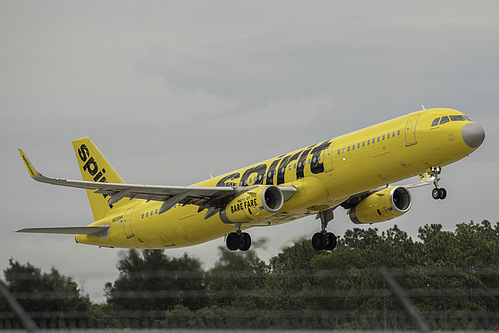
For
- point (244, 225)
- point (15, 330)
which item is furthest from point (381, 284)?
point (15, 330)

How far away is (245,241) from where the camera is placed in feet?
116

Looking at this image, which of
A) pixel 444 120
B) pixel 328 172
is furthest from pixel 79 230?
pixel 444 120

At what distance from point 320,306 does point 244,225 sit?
565 centimetres

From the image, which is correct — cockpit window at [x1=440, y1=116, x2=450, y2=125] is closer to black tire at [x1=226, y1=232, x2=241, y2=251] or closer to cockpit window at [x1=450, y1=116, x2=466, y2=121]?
cockpit window at [x1=450, y1=116, x2=466, y2=121]

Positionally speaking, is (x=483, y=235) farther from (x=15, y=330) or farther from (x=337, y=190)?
(x=15, y=330)

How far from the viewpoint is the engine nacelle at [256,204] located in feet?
109

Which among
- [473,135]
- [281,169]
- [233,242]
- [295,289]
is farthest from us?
[295,289]

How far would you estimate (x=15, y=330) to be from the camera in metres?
14.6

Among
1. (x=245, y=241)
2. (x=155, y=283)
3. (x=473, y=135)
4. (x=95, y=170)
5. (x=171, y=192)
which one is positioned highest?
(x=95, y=170)

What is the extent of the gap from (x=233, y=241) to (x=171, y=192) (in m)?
3.47

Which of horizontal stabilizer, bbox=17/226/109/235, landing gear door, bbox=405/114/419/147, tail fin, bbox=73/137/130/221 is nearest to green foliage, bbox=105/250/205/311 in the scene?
landing gear door, bbox=405/114/419/147

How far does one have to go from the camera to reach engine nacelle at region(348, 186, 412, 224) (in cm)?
3706

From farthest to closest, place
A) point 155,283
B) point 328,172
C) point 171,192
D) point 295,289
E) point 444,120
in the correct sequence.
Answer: point 295,289 < point 171,192 < point 328,172 < point 444,120 < point 155,283

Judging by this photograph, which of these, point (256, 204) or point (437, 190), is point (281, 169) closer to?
point (256, 204)
